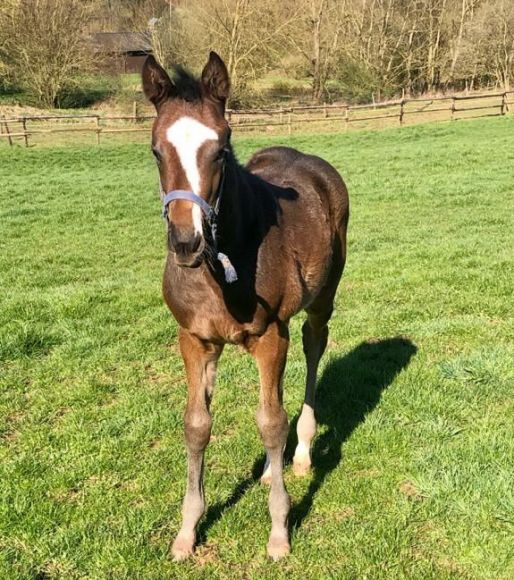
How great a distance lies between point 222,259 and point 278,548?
5.19 ft

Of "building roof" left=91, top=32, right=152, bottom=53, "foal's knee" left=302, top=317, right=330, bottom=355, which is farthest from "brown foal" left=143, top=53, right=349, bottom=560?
"building roof" left=91, top=32, right=152, bottom=53

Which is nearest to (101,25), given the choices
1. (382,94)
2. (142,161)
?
(382,94)

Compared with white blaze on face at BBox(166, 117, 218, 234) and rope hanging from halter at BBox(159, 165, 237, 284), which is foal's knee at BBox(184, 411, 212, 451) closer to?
rope hanging from halter at BBox(159, 165, 237, 284)

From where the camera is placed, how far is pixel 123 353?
17.5ft

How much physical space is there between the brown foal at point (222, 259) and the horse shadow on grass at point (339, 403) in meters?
0.17

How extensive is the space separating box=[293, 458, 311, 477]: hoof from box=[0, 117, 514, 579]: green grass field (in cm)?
8

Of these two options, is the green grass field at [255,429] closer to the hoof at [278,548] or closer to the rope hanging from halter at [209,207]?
the hoof at [278,548]

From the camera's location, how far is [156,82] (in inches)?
93.6

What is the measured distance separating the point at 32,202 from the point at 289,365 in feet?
34.5

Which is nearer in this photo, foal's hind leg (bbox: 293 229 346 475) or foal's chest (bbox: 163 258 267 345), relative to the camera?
foal's chest (bbox: 163 258 267 345)

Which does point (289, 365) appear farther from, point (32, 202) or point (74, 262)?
point (32, 202)

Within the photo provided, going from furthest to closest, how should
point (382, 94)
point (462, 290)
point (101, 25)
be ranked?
point (101, 25), point (382, 94), point (462, 290)

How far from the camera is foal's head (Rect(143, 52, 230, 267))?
2.09 m

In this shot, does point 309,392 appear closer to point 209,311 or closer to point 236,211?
point 209,311
